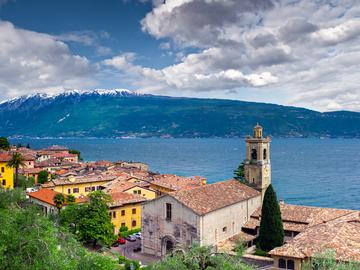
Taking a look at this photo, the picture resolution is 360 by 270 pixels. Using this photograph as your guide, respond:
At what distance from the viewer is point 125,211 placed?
51.8m

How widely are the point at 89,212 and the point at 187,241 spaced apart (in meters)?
11.4

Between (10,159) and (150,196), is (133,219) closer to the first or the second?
(150,196)

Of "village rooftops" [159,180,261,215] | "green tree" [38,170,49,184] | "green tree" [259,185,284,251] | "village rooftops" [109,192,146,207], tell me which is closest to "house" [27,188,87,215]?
"village rooftops" [109,192,146,207]

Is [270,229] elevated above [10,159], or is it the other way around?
[10,159]

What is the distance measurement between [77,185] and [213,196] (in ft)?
113

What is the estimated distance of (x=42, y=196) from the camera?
56.5 meters

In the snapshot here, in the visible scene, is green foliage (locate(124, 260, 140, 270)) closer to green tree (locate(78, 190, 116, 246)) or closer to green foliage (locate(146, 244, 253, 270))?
green tree (locate(78, 190, 116, 246))

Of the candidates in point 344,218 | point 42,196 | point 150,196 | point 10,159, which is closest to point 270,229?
point 344,218

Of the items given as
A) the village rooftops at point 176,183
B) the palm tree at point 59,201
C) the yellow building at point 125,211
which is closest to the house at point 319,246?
the yellow building at point 125,211

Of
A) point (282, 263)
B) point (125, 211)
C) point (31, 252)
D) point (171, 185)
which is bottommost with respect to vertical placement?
point (282, 263)

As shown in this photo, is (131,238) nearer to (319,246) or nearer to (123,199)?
(123,199)

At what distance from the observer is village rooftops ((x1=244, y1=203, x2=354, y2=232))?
42.4m

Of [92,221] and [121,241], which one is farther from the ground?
[92,221]

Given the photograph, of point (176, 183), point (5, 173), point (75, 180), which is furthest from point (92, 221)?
point (176, 183)
